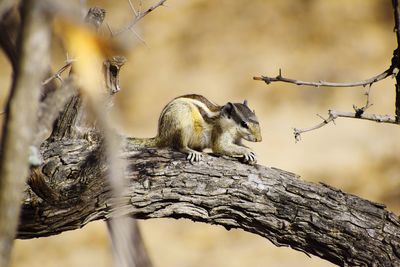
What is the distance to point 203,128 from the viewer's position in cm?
488

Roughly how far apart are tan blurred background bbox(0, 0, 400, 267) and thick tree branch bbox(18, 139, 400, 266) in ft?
15.7

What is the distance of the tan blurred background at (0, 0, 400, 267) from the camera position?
337 inches

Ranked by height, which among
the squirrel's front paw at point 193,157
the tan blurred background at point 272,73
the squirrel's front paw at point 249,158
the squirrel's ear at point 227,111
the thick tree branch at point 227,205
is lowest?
the thick tree branch at point 227,205

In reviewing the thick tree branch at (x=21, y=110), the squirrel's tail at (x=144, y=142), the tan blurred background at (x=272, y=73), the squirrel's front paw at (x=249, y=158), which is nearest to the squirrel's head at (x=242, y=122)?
the squirrel's front paw at (x=249, y=158)

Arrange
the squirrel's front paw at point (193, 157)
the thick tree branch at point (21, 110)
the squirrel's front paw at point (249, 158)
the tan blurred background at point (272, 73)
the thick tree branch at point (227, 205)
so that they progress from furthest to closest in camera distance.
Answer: the tan blurred background at point (272, 73), the squirrel's front paw at point (249, 158), the squirrel's front paw at point (193, 157), the thick tree branch at point (227, 205), the thick tree branch at point (21, 110)

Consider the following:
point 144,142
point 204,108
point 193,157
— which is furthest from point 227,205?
point 204,108

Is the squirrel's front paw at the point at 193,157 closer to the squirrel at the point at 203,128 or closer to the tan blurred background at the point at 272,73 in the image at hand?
the squirrel at the point at 203,128

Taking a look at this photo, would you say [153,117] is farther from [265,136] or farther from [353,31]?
[353,31]

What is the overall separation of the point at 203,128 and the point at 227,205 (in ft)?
4.02

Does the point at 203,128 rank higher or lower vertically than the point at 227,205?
higher

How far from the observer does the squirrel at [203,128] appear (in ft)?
15.3

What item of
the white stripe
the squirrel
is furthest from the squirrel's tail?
the white stripe

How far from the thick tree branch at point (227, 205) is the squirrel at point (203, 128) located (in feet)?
2.52

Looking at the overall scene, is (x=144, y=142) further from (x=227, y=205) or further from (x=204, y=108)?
(x=227, y=205)
